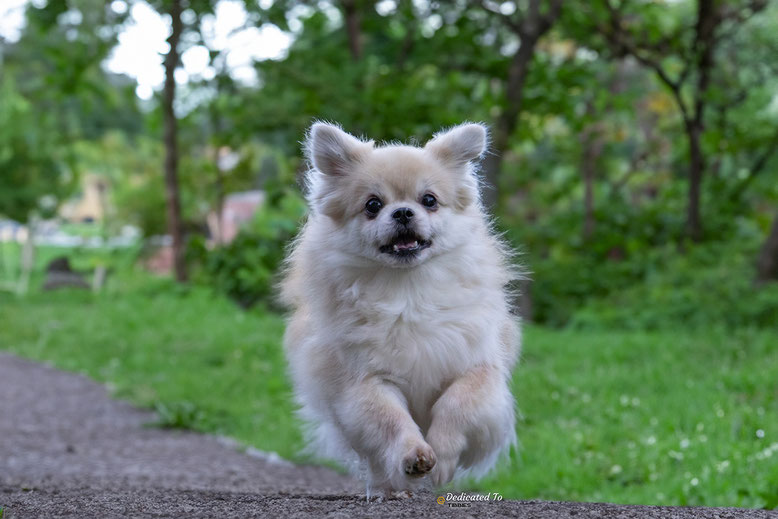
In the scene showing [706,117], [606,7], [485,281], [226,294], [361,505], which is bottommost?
[226,294]

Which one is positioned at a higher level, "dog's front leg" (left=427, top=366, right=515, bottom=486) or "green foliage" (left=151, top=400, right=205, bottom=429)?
"dog's front leg" (left=427, top=366, right=515, bottom=486)

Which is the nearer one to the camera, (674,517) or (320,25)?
(674,517)

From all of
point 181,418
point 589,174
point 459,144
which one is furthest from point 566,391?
point 589,174

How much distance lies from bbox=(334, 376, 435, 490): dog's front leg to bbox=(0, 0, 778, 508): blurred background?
1.76 m

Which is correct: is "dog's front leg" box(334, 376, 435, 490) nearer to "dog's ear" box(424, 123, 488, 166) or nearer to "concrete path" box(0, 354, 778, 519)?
"concrete path" box(0, 354, 778, 519)

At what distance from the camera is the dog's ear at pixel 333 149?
13.9 feet

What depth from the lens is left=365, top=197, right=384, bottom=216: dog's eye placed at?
4.06m

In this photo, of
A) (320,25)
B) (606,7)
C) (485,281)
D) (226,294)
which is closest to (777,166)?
(606,7)

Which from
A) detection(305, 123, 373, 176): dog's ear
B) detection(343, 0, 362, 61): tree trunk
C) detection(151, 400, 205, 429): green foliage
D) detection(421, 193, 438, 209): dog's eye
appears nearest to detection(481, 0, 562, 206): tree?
detection(343, 0, 362, 61): tree trunk

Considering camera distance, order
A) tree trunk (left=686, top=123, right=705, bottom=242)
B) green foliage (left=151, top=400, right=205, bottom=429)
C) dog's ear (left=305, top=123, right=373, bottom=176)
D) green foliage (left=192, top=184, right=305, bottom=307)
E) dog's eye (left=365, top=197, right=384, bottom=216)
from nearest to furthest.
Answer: dog's eye (left=365, top=197, right=384, bottom=216) < dog's ear (left=305, top=123, right=373, bottom=176) < green foliage (left=151, top=400, right=205, bottom=429) < green foliage (left=192, top=184, right=305, bottom=307) < tree trunk (left=686, top=123, right=705, bottom=242)

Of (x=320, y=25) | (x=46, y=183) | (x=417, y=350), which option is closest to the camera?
(x=417, y=350)

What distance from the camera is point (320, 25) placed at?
14805 mm

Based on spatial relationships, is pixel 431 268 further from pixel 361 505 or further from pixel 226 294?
pixel 226 294

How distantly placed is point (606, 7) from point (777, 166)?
6.01m
